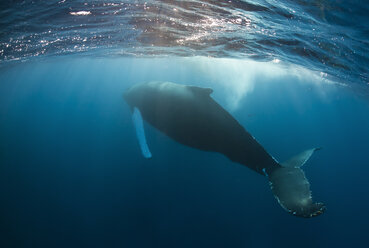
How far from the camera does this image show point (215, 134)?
636 cm

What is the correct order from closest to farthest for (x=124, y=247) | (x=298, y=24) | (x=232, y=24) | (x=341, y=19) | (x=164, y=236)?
(x=341, y=19) < (x=298, y=24) < (x=232, y=24) < (x=124, y=247) < (x=164, y=236)

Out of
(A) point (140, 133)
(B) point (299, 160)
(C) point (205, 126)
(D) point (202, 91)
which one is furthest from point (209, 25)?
(B) point (299, 160)

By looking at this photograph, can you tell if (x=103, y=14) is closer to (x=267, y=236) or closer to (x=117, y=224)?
(x=117, y=224)

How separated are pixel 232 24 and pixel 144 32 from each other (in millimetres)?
5238

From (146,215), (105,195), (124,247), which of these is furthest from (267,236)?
(105,195)

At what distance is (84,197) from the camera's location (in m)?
14.1

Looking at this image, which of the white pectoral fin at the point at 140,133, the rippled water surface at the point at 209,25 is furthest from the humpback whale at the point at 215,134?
the rippled water surface at the point at 209,25

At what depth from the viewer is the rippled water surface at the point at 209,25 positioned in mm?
7992

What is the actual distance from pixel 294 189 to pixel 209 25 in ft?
28.3

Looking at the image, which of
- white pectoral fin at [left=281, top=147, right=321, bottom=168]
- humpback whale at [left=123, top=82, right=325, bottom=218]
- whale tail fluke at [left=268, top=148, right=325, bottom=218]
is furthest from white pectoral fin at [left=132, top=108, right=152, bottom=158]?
white pectoral fin at [left=281, top=147, right=321, bottom=168]

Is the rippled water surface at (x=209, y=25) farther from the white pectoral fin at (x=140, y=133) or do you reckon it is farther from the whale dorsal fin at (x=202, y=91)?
the white pectoral fin at (x=140, y=133)

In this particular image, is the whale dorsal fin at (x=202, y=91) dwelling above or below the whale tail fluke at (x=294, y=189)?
above

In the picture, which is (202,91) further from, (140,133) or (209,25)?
(209,25)

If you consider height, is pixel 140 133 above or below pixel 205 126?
below
